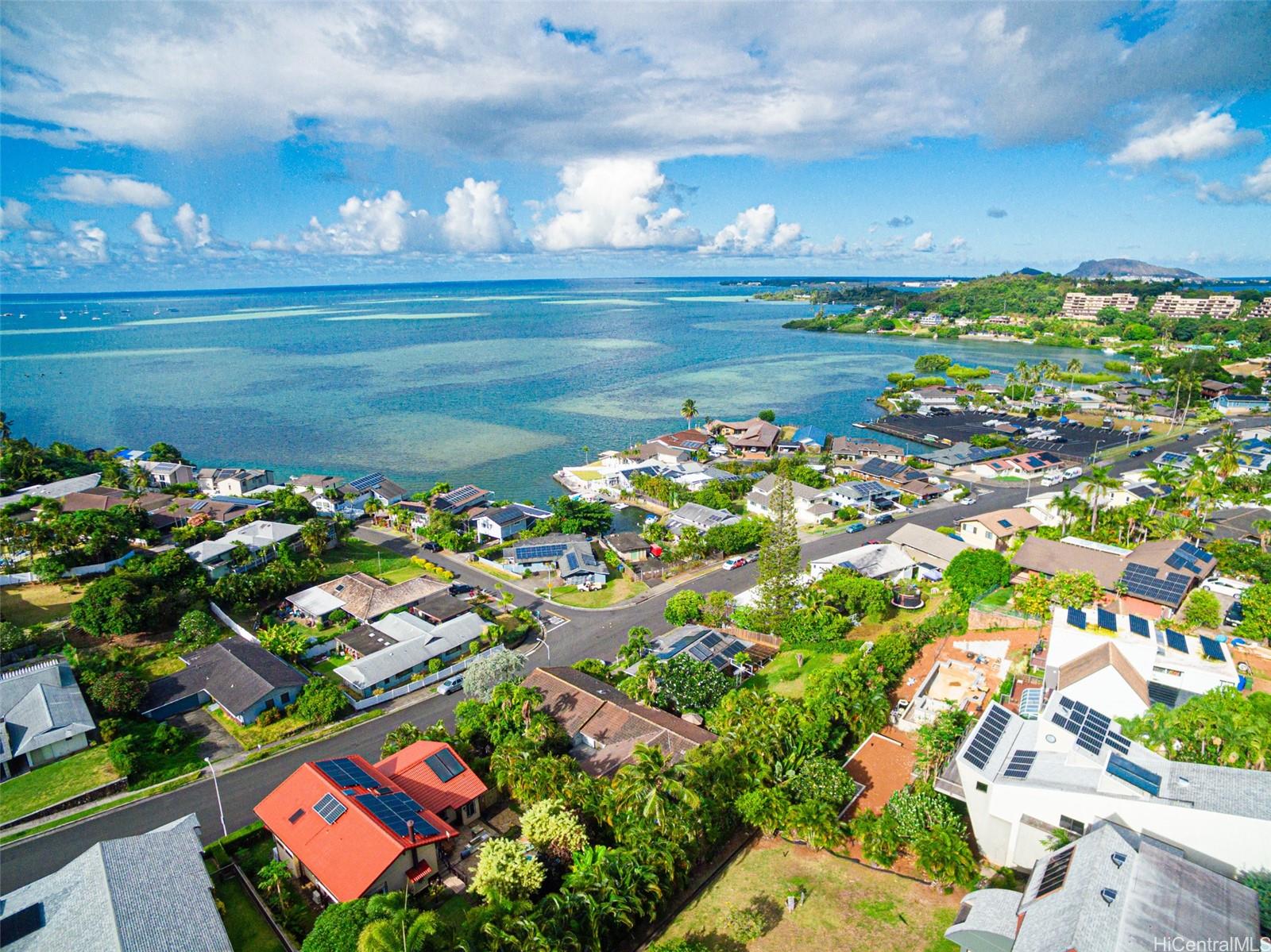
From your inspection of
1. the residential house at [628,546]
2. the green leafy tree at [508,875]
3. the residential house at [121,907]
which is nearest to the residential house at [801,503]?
the residential house at [628,546]

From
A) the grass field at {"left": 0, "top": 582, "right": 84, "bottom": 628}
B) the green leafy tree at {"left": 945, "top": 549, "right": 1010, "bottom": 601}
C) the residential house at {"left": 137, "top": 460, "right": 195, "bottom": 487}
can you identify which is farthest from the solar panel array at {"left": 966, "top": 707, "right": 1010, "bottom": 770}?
the residential house at {"left": 137, "top": 460, "right": 195, "bottom": 487}

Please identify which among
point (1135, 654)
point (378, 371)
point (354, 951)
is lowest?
point (378, 371)

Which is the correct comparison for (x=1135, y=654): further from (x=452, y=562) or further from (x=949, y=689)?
(x=452, y=562)

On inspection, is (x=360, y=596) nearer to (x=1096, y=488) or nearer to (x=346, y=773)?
(x=346, y=773)

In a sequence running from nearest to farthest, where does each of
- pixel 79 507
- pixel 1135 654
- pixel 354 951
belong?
pixel 354 951, pixel 1135 654, pixel 79 507

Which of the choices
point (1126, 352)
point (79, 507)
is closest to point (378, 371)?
point (79, 507)

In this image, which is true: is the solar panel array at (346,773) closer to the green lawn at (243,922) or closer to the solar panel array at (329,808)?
the solar panel array at (329,808)
